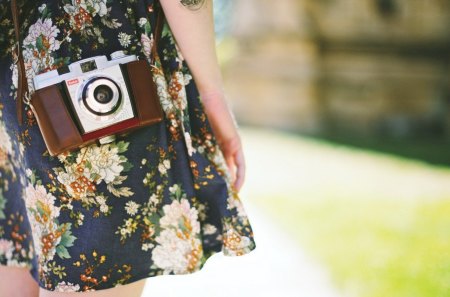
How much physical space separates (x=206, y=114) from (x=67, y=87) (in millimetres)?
430

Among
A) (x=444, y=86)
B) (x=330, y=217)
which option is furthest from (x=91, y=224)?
(x=444, y=86)

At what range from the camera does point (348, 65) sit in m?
8.09

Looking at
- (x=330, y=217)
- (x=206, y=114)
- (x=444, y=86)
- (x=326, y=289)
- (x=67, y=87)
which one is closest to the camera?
(x=67, y=87)

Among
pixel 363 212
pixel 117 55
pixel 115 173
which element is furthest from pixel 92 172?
pixel 363 212

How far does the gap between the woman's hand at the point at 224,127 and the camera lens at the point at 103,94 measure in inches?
12.6

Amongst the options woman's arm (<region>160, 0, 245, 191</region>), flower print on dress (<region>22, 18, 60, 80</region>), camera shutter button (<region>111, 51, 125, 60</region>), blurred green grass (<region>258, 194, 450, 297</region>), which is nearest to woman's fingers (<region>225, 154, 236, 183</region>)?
woman's arm (<region>160, 0, 245, 191</region>)

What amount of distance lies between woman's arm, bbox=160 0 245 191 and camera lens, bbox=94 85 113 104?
268 mm

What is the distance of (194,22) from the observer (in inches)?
60.7

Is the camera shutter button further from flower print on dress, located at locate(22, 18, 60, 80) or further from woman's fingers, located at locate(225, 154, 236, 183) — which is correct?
woman's fingers, located at locate(225, 154, 236, 183)

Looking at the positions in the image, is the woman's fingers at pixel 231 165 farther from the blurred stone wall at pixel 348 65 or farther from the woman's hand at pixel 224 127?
the blurred stone wall at pixel 348 65

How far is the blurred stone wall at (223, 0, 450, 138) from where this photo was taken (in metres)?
7.57

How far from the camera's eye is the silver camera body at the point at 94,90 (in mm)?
1396

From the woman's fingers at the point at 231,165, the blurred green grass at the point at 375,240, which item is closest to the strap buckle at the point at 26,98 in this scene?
the woman's fingers at the point at 231,165

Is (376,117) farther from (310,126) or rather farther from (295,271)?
(295,271)
